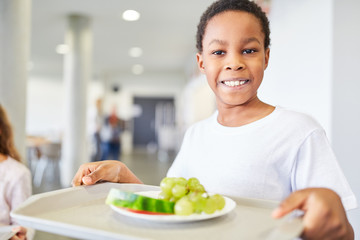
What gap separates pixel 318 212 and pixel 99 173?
0.57 m

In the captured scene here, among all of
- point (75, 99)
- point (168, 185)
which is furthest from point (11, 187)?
point (75, 99)

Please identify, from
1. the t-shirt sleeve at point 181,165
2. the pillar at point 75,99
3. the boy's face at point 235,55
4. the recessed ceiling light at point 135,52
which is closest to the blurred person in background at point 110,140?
the pillar at point 75,99

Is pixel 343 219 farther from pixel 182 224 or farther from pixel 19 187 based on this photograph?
pixel 19 187

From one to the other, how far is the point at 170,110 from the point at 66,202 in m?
13.3

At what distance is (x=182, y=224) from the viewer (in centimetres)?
61

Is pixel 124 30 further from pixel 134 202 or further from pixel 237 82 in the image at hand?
pixel 134 202

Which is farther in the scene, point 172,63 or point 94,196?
point 172,63

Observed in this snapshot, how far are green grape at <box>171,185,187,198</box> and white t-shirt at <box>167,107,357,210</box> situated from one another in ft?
0.73

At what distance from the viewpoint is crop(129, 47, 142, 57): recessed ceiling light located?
875 centimetres

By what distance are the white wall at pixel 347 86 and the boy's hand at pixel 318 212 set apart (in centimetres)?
211

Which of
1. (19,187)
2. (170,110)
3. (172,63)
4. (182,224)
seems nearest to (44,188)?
(19,187)

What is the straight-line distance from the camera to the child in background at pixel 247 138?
31.4 inches

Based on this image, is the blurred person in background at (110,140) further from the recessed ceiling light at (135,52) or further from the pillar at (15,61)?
the pillar at (15,61)

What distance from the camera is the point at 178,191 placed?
0.71 metres
